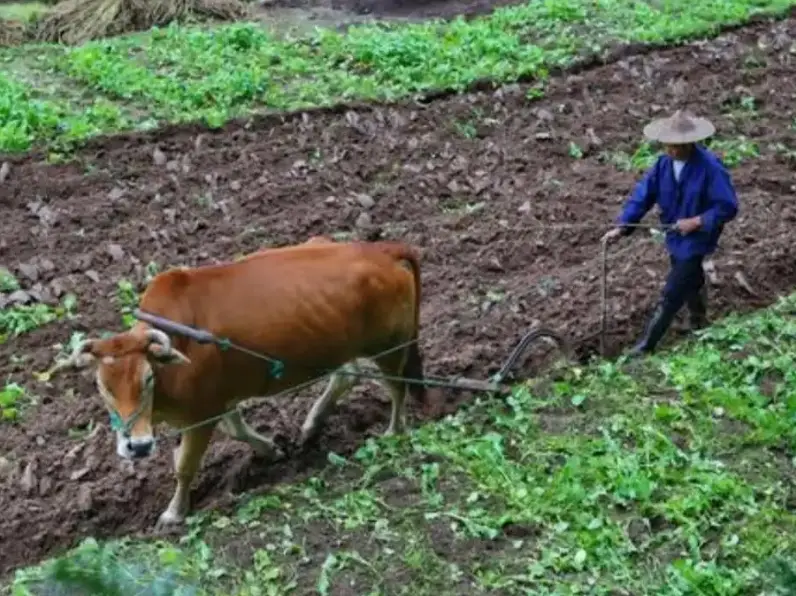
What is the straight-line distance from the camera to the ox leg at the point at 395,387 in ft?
26.1

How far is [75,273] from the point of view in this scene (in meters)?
10.5

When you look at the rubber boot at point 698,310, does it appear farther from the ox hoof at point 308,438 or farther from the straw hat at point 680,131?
the ox hoof at point 308,438

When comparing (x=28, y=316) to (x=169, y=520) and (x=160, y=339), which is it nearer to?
(x=169, y=520)

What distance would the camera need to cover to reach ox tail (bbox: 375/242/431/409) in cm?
784

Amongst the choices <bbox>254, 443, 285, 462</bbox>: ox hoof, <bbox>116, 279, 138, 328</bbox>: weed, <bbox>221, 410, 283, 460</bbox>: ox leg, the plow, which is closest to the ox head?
the plow

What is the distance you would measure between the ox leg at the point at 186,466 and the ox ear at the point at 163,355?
582mm

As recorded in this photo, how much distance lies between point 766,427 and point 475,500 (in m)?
1.78

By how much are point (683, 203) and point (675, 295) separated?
0.60 meters

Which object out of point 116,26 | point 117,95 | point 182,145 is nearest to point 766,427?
point 182,145

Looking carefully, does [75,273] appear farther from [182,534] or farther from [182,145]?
[182,534]

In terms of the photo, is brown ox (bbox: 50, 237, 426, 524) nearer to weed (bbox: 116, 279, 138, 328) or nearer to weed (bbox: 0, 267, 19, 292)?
weed (bbox: 116, 279, 138, 328)

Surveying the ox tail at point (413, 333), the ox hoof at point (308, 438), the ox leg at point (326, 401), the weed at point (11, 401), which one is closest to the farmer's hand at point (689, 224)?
the ox tail at point (413, 333)

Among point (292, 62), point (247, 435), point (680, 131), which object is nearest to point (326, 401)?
point (247, 435)

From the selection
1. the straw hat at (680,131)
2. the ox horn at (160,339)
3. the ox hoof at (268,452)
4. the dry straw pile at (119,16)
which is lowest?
the ox hoof at (268,452)
